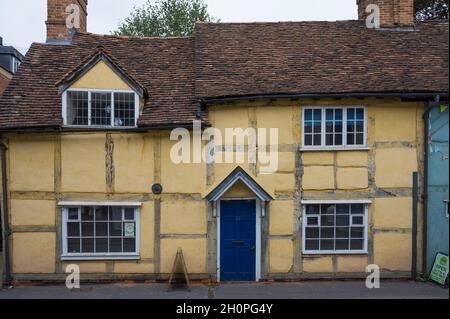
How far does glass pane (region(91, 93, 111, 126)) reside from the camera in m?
10.5

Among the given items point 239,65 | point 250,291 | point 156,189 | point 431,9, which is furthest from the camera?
point 431,9

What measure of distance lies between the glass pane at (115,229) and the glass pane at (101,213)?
0.27 meters

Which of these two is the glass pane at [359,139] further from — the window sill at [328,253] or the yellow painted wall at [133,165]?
the yellow painted wall at [133,165]

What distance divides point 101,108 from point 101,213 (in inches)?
113

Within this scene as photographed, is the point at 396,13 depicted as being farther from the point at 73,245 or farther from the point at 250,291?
the point at 73,245

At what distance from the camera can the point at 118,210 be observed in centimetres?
1050

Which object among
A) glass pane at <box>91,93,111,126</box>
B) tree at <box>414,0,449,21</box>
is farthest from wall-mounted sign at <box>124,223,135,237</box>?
tree at <box>414,0,449,21</box>

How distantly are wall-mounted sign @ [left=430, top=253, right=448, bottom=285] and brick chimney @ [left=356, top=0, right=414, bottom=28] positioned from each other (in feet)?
24.4

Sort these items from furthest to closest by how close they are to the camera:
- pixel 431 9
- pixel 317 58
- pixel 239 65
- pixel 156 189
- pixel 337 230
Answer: pixel 431 9 → pixel 317 58 → pixel 239 65 → pixel 337 230 → pixel 156 189

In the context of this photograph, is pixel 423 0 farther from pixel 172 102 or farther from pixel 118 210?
pixel 118 210

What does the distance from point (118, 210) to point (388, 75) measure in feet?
27.5

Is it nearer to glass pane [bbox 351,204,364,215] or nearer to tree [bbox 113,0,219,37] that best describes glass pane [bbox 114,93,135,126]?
glass pane [bbox 351,204,364,215]

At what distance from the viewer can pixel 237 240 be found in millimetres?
10477

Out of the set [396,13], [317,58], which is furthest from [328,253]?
[396,13]
